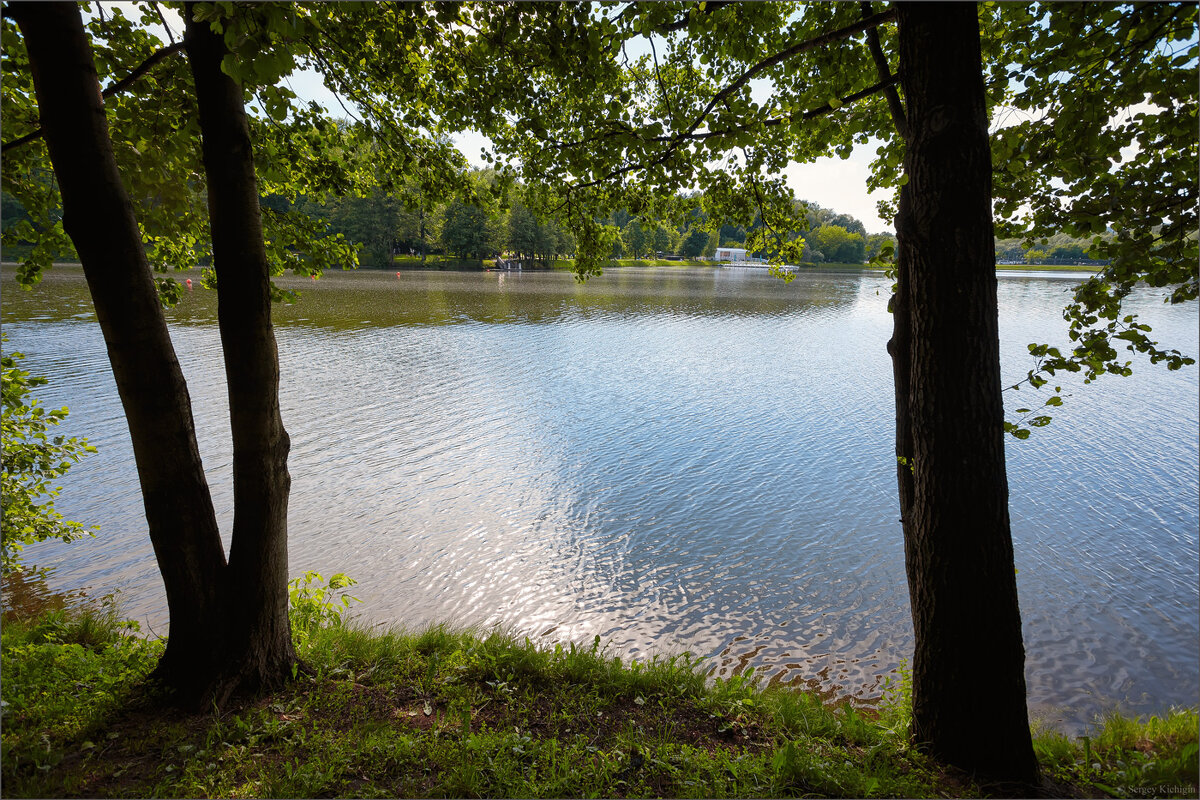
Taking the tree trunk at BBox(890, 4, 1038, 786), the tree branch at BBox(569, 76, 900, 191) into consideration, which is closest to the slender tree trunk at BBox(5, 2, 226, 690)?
the tree branch at BBox(569, 76, 900, 191)

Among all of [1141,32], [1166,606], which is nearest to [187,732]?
[1141,32]

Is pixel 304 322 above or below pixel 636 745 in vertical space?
above

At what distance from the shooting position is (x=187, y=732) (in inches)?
138

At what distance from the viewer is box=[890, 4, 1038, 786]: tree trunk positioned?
3.04 m

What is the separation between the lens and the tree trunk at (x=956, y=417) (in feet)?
9.97

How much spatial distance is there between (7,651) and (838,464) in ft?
39.9

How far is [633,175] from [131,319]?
462cm

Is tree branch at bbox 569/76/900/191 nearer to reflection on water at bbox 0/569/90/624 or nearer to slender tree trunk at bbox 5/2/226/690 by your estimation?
slender tree trunk at bbox 5/2/226/690

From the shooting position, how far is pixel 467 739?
3.64 m

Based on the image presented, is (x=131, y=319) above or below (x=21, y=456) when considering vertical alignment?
above

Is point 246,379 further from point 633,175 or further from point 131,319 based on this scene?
point 633,175

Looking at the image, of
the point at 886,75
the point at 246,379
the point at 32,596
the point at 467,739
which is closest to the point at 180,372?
the point at 246,379

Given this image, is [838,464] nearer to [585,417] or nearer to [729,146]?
[585,417]

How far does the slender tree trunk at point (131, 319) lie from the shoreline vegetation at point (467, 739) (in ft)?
2.00
